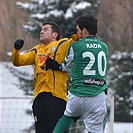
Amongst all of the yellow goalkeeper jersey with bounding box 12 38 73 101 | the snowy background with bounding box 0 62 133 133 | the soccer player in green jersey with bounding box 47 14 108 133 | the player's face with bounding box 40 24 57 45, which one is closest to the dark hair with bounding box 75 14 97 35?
the soccer player in green jersey with bounding box 47 14 108 133

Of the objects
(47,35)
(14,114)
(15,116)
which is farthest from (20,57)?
(14,114)

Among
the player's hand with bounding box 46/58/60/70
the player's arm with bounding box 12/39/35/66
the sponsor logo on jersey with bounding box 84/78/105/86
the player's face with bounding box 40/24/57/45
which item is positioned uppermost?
the player's face with bounding box 40/24/57/45

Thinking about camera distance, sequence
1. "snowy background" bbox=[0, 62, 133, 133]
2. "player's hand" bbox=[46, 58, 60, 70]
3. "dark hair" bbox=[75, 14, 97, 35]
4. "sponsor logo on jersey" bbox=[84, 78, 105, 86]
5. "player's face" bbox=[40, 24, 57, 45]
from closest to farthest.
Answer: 1. "sponsor logo on jersey" bbox=[84, 78, 105, 86]
2. "dark hair" bbox=[75, 14, 97, 35]
3. "player's hand" bbox=[46, 58, 60, 70]
4. "player's face" bbox=[40, 24, 57, 45]
5. "snowy background" bbox=[0, 62, 133, 133]

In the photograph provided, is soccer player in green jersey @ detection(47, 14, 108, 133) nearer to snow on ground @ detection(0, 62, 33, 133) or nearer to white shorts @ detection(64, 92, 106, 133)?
white shorts @ detection(64, 92, 106, 133)

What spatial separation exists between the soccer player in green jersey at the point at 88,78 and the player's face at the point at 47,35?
87 cm

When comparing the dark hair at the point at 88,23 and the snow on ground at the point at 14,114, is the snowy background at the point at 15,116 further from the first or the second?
the dark hair at the point at 88,23

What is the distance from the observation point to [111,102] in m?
9.39

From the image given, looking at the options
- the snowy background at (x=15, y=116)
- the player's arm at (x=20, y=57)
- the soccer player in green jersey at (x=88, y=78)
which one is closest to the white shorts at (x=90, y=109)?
the soccer player in green jersey at (x=88, y=78)

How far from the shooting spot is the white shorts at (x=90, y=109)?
6461 mm

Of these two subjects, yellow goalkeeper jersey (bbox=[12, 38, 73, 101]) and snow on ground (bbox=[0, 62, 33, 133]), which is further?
snow on ground (bbox=[0, 62, 33, 133])

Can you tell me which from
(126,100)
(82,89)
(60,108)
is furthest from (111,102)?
(126,100)

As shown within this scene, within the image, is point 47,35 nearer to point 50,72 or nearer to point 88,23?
point 50,72

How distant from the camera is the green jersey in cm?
644

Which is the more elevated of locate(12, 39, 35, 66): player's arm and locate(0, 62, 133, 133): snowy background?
locate(12, 39, 35, 66): player's arm
